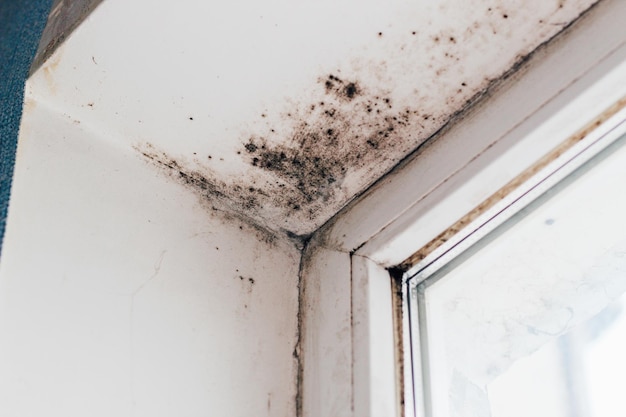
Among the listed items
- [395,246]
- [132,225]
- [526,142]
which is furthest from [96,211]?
[526,142]

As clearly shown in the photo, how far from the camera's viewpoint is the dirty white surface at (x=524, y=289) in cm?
80

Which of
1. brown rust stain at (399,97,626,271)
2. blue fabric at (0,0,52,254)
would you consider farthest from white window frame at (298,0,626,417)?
blue fabric at (0,0,52,254)

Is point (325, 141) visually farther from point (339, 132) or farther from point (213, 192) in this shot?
point (213, 192)

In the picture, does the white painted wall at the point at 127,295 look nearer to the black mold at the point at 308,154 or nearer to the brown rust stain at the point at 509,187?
the black mold at the point at 308,154

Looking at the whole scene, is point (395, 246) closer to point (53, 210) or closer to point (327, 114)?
point (327, 114)

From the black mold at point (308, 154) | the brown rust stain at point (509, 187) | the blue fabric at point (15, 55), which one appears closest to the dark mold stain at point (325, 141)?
the black mold at point (308, 154)

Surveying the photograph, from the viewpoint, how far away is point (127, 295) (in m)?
0.76

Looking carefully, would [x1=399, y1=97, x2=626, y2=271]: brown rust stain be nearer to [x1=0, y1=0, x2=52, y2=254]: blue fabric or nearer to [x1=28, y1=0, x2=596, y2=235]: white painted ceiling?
[x1=28, y1=0, x2=596, y2=235]: white painted ceiling

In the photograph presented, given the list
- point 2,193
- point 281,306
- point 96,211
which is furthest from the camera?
point 281,306

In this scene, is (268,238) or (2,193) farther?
(268,238)

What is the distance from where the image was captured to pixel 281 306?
90 centimetres

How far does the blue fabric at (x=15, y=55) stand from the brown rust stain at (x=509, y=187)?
46 centimetres

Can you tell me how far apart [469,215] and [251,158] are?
272 mm

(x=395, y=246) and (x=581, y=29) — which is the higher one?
(x=581, y=29)
